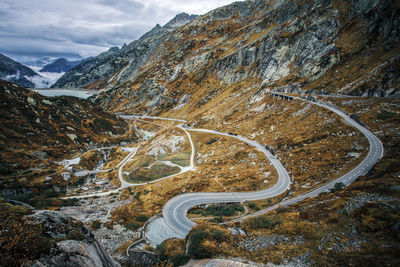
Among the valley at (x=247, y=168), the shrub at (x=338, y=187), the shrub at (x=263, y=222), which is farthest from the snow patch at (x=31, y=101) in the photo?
the shrub at (x=338, y=187)

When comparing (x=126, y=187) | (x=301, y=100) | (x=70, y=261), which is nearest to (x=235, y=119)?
(x=301, y=100)

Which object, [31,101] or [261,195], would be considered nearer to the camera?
[261,195]

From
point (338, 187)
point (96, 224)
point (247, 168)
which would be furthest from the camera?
point (247, 168)

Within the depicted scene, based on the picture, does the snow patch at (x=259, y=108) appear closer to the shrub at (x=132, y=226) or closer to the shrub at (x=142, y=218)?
the shrub at (x=142, y=218)

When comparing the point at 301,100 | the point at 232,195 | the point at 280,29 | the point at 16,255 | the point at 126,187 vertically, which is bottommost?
the point at 126,187

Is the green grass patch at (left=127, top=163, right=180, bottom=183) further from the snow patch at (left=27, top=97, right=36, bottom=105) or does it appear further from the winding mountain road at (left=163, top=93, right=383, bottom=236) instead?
the snow patch at (left=27, top=97, right=36, bottom=105)

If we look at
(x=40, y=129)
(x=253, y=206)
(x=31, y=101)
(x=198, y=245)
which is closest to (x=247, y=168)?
(x=253, y=206)

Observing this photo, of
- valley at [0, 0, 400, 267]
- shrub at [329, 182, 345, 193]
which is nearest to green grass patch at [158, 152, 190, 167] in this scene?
valley at [0, 0, 400, 267]

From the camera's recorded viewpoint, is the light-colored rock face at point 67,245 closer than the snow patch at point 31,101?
Yes

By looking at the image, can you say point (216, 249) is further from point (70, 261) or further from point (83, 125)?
point (83, 125)

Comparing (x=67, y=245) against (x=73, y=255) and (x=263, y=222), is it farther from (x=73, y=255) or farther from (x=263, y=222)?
(x=263, y=222)

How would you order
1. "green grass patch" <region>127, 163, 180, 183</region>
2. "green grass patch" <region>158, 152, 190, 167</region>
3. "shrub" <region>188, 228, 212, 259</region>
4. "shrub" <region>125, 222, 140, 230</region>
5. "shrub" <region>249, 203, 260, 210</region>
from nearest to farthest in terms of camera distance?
"shrub" <region>188, 228, 212, 259</region> → "shrub" <region>125, 222, 140, 230</region> → "shrub" <region>249, 203, 260, 210</region> → "green grass patch" <region>127, 163, 180, 183</region> → "green grass patch" <region>158, 152, 190, 167</region>
